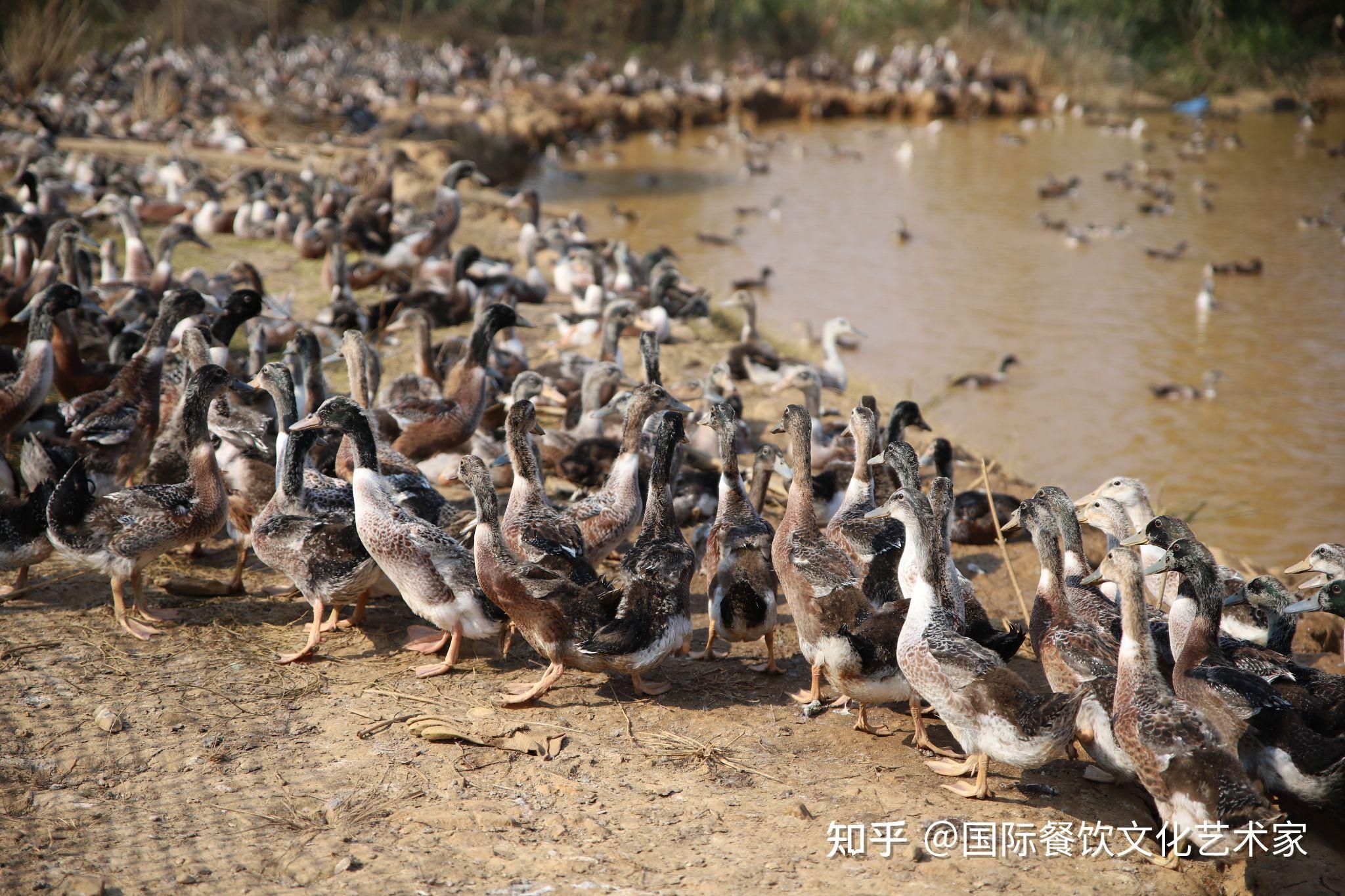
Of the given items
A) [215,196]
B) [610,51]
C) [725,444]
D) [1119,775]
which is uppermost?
[610,51]

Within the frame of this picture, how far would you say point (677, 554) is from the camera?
18.7 feet

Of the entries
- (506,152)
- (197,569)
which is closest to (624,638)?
(197,569)

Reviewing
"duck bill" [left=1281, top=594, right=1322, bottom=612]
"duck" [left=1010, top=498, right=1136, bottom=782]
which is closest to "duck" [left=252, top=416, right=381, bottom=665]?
"duck" [left=1010, top=498, right=1136, bottom=782]

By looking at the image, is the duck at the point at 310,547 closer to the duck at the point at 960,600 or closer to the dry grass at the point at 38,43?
the duck at the point at 960,600

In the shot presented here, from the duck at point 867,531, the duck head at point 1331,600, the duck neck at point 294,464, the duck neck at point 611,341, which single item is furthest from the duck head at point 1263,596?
the duck neck at point 611,341

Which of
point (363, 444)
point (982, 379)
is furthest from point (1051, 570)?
point (982, 379)

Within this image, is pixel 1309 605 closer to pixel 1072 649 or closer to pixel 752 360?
pixel 1072 649

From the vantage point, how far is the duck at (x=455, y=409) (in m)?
8.12

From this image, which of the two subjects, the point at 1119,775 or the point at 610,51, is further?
the point at 610,51

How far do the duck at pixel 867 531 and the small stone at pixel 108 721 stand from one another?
3726 mm

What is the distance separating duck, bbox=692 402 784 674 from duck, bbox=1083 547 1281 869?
178 centimetres

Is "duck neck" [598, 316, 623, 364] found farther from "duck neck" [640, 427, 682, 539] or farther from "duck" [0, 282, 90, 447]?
"duck" [0, 282, 90, 447]

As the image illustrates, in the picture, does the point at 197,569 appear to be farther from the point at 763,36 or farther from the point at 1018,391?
the point at 763,36

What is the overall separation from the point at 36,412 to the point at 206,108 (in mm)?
18549
